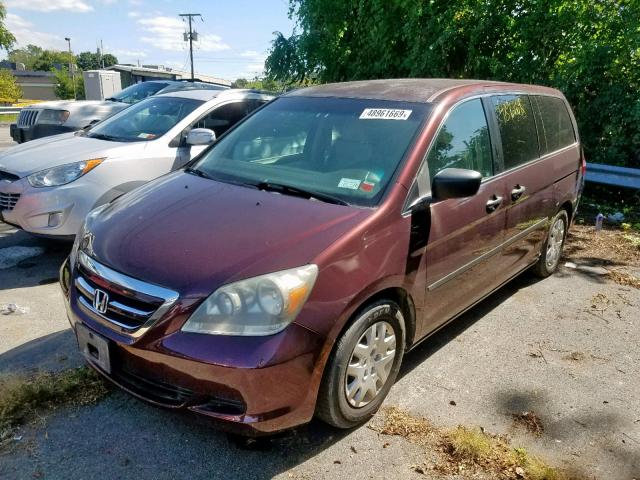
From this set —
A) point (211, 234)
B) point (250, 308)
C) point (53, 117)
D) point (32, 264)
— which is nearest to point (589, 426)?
point (250, 308)

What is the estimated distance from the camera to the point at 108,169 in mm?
4777

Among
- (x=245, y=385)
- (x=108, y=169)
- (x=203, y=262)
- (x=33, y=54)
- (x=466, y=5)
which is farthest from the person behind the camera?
(x=33, y=54)

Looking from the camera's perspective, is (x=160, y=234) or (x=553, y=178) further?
(x=553, y=178)

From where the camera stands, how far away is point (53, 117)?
9195mm

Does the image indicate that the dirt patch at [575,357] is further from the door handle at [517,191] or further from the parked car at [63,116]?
the parked car at [63,116]

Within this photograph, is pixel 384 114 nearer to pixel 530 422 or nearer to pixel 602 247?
pixel 530 422

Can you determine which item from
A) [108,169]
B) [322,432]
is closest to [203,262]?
[322,432]

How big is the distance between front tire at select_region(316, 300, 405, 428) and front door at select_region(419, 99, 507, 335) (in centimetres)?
34

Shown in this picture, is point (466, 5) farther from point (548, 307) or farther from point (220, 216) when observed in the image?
point (220, 216)

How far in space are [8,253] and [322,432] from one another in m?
4.03

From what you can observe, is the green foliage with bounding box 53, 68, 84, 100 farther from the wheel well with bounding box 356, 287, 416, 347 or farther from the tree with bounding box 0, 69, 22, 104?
the wheel well with bounding box 356, 287, 416, 347

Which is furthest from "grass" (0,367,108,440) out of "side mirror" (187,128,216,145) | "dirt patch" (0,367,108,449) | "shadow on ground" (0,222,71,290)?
"side mirror" (187,128,216,145)

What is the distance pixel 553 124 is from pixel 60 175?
4.44 meters

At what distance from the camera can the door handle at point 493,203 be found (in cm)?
340
